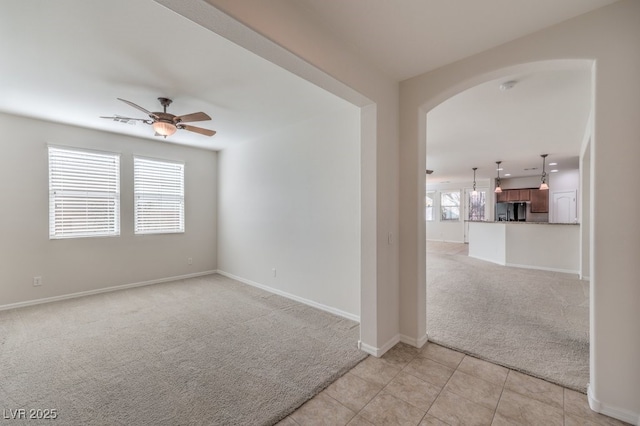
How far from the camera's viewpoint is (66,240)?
4051 millimetres

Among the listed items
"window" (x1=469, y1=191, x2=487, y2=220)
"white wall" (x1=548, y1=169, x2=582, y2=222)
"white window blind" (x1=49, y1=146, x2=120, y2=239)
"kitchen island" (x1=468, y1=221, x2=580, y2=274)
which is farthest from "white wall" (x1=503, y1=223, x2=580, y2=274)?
"white window blind" (x1=49, y1=146, x2=120, y2=239)

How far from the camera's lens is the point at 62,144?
3.98 metres

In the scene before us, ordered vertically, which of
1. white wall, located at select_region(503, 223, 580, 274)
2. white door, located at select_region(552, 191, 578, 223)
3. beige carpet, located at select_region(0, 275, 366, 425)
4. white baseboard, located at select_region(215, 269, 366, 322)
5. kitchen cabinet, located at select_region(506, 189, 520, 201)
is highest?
kitchen cabinet, located at select_region(506, 189, 520, 201)

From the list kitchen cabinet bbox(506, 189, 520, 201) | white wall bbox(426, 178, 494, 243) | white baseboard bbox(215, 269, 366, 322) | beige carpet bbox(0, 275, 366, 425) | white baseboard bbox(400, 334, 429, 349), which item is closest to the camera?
beige carpet bbox(0, 275, 366, 425)

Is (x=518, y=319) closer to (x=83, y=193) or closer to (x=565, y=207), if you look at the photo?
(x=83, y=193)

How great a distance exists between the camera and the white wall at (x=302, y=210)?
3.38 meters

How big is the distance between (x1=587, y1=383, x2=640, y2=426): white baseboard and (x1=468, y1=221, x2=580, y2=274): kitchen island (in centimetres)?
490

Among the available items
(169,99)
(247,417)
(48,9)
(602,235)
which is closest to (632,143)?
(602,235)

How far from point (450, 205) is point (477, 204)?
38.8 inches

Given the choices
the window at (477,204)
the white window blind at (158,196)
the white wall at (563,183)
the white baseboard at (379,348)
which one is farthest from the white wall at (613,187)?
the window at (477,204)

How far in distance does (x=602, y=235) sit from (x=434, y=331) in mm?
1745

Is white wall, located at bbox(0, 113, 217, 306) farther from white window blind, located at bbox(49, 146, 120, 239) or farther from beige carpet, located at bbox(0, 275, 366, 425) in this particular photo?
beige carpet, located at bbox(0, 275, 366, 425)

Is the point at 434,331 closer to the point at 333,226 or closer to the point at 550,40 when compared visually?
the point at 333,226

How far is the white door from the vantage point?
8.46 meters
